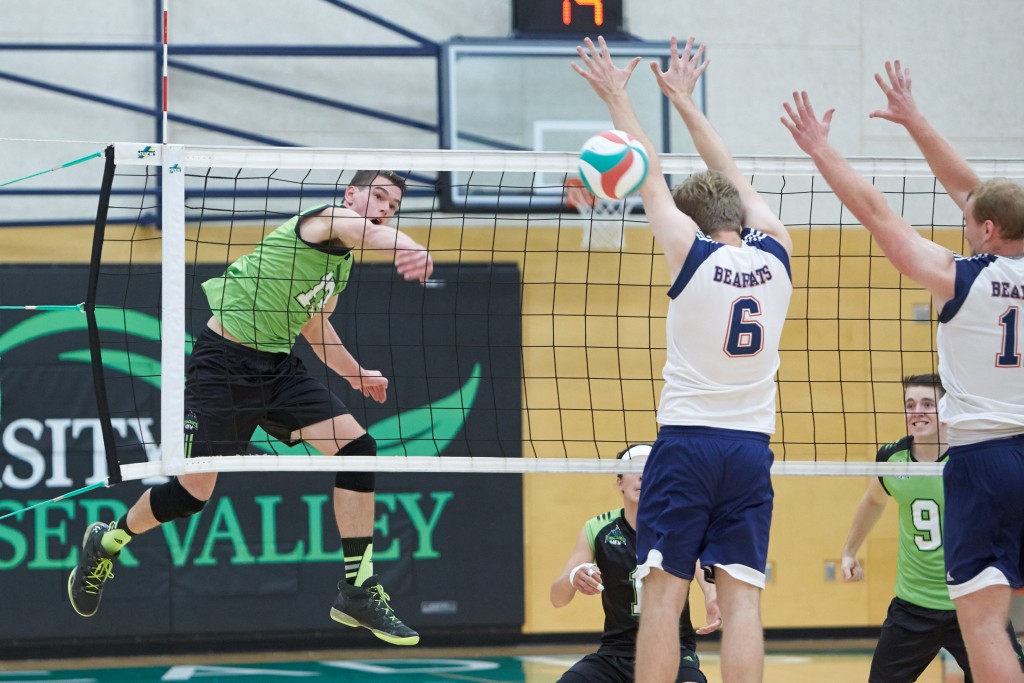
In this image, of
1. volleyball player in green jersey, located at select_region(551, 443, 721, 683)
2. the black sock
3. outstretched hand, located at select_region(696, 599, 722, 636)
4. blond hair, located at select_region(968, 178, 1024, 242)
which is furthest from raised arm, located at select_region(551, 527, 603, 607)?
blond hair, located at select_region(968, 178, 1024, 242)

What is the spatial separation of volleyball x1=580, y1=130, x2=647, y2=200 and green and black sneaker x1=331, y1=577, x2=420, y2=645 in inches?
87.2

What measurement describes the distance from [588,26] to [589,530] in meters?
4.89

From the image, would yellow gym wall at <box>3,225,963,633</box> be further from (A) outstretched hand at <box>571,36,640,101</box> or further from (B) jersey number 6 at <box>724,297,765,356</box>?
(B) jersey number 6 at <box>724,297,765,356</box>

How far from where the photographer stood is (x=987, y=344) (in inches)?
159

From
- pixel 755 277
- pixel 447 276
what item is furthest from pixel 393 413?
pixel 755 277

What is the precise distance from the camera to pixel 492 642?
9.52 meters

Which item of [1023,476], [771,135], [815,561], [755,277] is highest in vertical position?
[771,135]

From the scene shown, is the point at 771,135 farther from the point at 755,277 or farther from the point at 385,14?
the point at 755,277

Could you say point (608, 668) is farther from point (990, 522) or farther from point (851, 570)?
point (990, 522)

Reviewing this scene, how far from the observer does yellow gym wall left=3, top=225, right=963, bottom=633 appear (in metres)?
9.44

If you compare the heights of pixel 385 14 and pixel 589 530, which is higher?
pixel 385 14

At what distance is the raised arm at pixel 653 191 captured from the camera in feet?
12.8

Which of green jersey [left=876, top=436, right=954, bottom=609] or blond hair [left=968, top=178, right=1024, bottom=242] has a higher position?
blond hair [left=968, top=178, right=1024, bottom=242]

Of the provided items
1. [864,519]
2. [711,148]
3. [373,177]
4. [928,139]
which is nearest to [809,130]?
[711,148]
